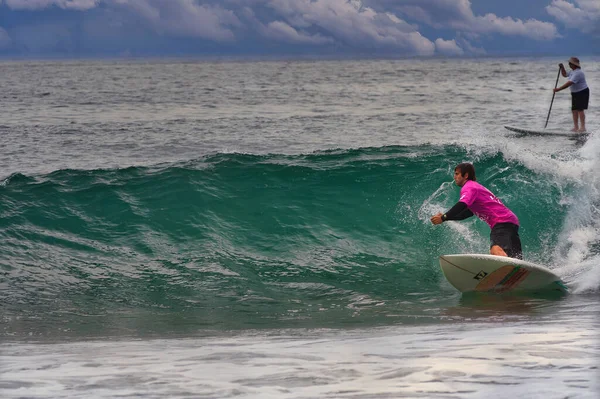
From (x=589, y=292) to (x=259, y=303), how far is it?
11.3 feet

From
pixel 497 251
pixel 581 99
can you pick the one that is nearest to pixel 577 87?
pixel 581 99

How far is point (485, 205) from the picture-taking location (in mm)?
8031

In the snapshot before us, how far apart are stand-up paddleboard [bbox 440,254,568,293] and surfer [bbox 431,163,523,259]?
341 millimetres

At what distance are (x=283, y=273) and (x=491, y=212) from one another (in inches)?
108

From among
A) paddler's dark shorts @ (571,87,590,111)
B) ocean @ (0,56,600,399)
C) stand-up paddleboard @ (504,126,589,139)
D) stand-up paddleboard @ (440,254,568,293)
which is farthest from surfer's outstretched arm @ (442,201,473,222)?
paddler's dark shorts @ (571,87,590,111)

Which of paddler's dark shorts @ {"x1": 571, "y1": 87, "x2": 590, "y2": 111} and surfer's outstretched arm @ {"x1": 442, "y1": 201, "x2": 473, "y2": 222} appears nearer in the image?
surfer's outstretched arm @ {"x1": 442, "y1": 201, "x2": 473, "y2": 222}

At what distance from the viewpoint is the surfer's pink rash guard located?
7.93 meters

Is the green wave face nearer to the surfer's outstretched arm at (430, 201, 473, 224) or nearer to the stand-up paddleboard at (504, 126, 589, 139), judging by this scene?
the surfer's outstretched arm at (430, 201, 473, 224)

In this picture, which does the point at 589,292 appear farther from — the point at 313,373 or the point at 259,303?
the point at 313,373

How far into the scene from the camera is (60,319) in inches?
286

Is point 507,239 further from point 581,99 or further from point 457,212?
point 581,99

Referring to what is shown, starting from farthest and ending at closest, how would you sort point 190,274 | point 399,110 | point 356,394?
point 399,110, point 190,274, point 356,394

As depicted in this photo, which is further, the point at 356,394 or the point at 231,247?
the point at 231,247

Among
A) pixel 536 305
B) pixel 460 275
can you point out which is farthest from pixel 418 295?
pixel 536 305
